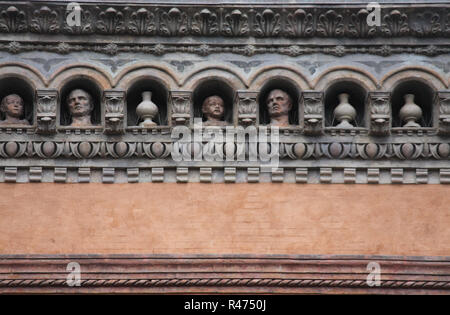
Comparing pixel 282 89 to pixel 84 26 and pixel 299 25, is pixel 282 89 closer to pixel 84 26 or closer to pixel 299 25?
pixel 299 25

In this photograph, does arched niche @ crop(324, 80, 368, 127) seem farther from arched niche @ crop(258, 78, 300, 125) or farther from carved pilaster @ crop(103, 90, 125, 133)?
carved pilaster @ crop(103, 90, 125, 133)

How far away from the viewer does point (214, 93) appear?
599 inches

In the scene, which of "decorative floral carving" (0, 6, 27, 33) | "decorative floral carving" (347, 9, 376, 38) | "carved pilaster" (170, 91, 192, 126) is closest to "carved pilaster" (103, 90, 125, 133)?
"carved pilaster" (170, 91, 192, 126)

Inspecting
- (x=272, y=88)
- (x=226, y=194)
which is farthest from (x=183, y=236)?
(x=272, y=88)

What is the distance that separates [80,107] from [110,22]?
33.8 inches

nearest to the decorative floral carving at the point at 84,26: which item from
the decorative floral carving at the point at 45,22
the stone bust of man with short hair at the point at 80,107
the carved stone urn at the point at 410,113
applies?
the decorative floral carving at the point at 45,22

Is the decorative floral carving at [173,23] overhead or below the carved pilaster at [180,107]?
overhead

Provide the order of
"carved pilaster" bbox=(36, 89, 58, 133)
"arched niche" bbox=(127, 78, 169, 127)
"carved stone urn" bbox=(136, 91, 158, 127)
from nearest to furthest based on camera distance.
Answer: "carved pilaster" bbox=(36, 89, 58, 133) < "carved stone urn" bbox=(136, 91, 158, 127) < "arched niche" bbox=(127, 78, 169, 127)

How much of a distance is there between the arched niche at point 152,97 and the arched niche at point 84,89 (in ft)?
0.91

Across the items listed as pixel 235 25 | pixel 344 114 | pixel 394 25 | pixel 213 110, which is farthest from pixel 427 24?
pixel 213 110

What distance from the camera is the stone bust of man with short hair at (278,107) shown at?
590 inches

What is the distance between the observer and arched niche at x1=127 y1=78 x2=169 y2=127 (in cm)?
1506

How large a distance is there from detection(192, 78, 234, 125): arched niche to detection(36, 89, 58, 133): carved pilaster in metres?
1.28

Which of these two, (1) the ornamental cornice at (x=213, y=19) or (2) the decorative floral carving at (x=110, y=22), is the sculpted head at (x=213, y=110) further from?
(2) the decorative floral carving at (x=110, y=22)
